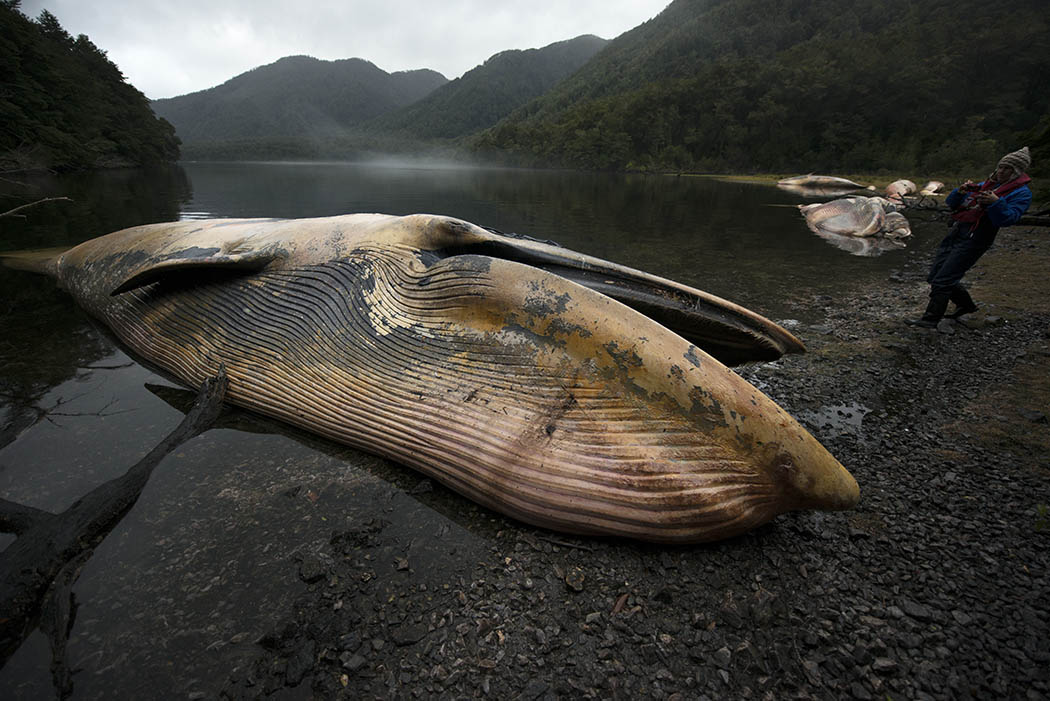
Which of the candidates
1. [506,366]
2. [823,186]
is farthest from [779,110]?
[506,366]

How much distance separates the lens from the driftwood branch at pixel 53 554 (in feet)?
6.09

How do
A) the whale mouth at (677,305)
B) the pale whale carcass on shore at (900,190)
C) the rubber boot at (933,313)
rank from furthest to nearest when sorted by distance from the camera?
the pale whale carcass on shore at (900,190) < the rubber boot at (933,313) < the whale mouth at (677,305)

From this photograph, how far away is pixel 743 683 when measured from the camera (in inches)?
69.5

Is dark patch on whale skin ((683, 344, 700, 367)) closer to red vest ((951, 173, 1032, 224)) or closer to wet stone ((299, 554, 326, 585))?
wet stone ((299, 554, 326, 585))

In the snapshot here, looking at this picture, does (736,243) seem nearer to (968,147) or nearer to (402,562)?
(402,562)

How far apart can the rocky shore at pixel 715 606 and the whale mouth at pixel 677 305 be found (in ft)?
3.55

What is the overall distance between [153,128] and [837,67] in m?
108

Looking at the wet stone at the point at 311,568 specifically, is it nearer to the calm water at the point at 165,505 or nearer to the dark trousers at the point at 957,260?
the calm water at the point at 165,505

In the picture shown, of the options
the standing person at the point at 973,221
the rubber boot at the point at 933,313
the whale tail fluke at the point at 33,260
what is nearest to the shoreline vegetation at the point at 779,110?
the standing person at the point at 973,221

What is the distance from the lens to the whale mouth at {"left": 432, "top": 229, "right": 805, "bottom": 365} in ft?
9.48

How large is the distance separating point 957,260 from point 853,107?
85752 mm

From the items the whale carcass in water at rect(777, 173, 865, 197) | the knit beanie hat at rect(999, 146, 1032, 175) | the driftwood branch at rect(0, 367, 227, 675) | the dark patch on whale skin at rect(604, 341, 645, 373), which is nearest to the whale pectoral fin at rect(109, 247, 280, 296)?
the driftwood branch at rect(0, 367, 227, 675)

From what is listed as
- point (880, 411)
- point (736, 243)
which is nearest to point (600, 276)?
point (880, 411)

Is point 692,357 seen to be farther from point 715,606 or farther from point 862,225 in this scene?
point 862,225
